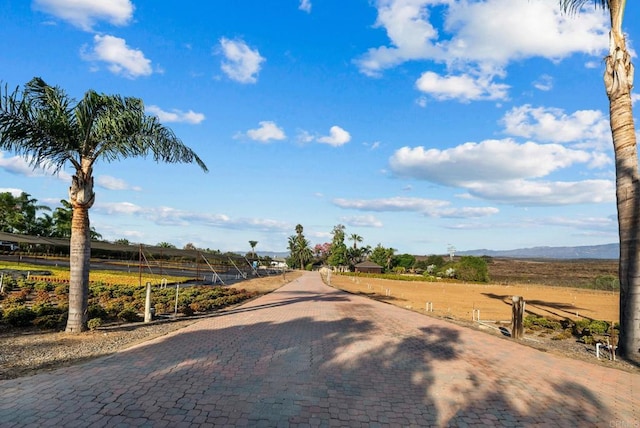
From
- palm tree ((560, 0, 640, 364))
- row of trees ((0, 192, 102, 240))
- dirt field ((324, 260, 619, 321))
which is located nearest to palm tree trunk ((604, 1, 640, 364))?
palm tree ((560, 0, 640, 364))

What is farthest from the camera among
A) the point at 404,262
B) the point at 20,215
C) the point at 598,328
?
the point at 404,262

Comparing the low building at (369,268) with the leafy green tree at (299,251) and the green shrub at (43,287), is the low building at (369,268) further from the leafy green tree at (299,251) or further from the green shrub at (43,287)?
the green shrub at (43,287)

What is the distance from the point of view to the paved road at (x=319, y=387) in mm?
4730

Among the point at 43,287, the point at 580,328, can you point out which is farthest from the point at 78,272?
the point at 580,328

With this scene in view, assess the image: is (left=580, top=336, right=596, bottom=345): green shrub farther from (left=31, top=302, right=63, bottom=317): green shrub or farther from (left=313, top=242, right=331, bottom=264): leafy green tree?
(left=313, top=242, right=331, bottom=264): leafy green tree

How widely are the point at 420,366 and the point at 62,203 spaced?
194 ft

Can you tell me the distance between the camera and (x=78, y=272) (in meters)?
9.10

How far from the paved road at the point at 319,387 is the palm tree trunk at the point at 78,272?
7.36ft

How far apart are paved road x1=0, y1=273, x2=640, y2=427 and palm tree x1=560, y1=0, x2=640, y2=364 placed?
1792mm

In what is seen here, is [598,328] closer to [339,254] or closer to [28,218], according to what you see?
[28,218]

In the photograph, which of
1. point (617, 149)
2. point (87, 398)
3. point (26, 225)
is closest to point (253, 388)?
point (87, 398)

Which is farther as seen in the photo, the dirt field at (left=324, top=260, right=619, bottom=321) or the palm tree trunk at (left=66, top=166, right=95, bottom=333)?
the dirt field at (left=324, top=260, right=619, bottom=321)

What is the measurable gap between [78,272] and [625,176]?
13.7 meters

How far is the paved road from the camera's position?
15.5ft
